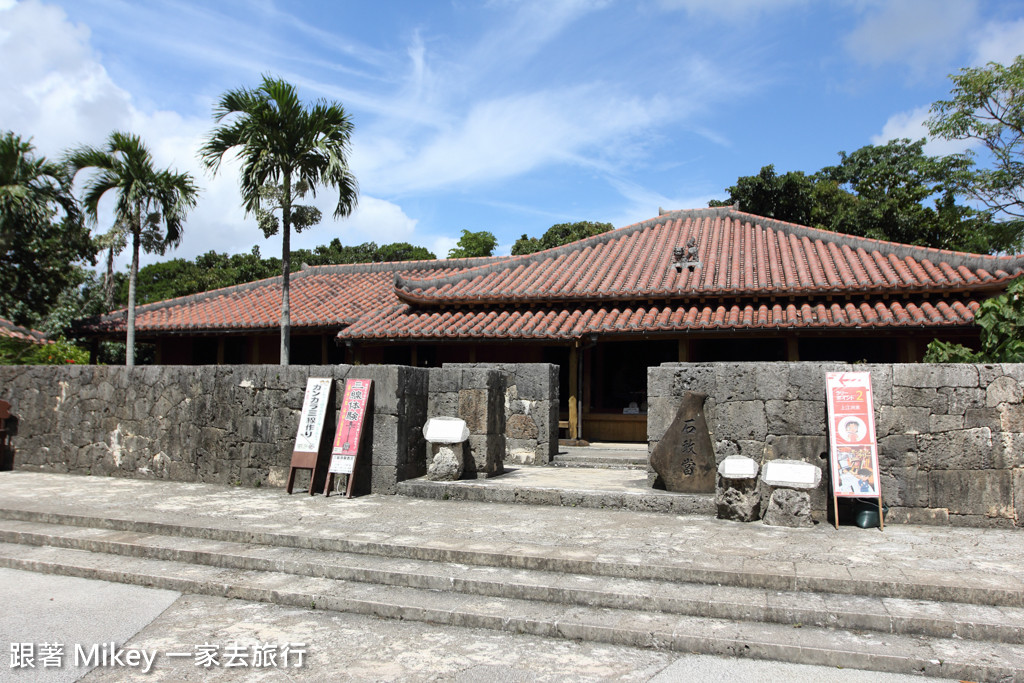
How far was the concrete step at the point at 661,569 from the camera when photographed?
14.6 feet

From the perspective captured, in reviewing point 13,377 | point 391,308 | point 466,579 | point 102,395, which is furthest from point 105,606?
point 391,308

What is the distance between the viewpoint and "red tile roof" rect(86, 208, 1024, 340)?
12.2 metres

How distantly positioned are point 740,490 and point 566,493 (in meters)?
1.80

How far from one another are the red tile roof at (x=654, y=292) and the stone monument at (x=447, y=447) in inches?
209

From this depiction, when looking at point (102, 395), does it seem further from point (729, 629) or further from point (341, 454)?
point (729, 629)

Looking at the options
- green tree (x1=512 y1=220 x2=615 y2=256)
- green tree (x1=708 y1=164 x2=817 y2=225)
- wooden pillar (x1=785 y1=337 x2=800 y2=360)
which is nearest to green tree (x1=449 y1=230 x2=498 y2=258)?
green tree (x1=512 y1=220 x2=615 y2=256)

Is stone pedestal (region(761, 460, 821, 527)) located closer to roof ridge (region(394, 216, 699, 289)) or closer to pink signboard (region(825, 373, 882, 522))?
pink signboard (region(825, 373, 882, 522))

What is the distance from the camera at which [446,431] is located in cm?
809

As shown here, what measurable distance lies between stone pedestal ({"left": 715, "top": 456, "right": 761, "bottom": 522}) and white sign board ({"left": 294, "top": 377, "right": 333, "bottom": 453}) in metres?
4.59

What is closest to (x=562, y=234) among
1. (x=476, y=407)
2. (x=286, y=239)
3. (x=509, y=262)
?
(x=509, y=262)

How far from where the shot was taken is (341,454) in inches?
310

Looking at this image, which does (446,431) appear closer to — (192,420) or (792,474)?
(192,420)

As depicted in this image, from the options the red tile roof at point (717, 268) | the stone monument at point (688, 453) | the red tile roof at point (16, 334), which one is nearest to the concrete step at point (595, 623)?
the stone monument at point (688, 453)

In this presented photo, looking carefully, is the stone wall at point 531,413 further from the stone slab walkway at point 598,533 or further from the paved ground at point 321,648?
the paved ground at point 321,648
